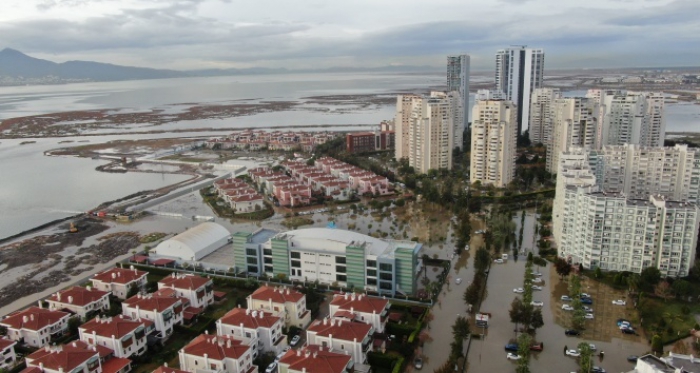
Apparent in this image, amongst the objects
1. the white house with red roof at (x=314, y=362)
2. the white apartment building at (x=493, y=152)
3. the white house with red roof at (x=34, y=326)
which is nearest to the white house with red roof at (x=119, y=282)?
the white house with red roof at (x=34, y=326)

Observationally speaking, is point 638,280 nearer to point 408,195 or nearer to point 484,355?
point 484,355

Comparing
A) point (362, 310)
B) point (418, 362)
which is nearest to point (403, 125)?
point (362, 310)

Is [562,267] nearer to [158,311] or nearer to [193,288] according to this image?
[193,288]

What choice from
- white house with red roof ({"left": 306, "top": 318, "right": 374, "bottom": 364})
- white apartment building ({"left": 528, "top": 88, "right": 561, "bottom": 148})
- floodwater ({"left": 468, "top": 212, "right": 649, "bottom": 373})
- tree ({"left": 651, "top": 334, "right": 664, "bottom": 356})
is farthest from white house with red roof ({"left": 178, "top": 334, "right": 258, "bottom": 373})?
white apartment building ({"left": 528, "top": 88, "right": 561, "bottom": 148})

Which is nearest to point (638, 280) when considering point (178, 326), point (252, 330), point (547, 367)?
point (547, 367)

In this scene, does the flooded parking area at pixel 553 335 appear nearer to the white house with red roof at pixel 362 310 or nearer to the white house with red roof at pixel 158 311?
the white house with red roof at pixel 362 310
